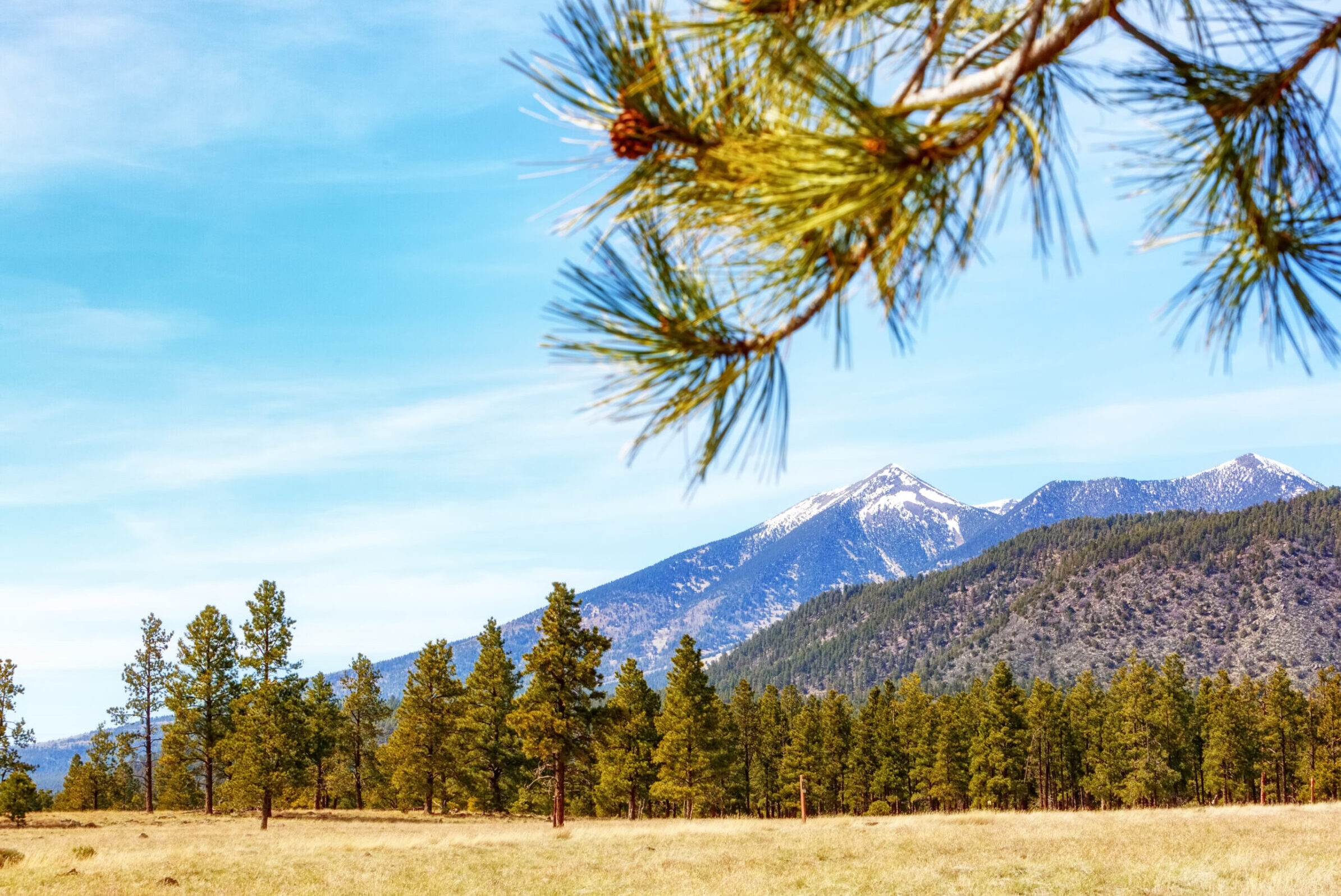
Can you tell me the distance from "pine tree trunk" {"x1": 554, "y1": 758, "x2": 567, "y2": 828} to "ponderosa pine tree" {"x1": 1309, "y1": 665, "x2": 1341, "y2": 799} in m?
46.3

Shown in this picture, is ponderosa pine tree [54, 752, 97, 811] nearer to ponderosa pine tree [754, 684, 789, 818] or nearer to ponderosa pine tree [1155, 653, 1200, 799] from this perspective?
ponderosa pine tree [754, 684, 789, 818]

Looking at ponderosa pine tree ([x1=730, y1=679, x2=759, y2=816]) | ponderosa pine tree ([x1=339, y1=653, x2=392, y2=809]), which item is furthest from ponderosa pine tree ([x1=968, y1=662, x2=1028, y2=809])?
ponderosa pine tree ([x1=339, y1=653, x2=392, y2=809])

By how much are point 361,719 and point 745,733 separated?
1121 inches

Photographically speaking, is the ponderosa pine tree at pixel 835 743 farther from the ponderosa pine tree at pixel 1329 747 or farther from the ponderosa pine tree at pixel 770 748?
the ponderosa pine tree at pixel 1329 747

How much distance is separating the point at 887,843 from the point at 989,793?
1384 inches

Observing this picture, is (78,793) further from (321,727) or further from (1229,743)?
(1229,743)

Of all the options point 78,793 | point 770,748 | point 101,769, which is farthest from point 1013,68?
point 78,793

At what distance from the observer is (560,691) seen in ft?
127

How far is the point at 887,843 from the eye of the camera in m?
25.2

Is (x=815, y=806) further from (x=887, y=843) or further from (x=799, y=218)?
(x=799, y=218)

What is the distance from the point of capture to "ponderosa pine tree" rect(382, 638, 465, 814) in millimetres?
50781

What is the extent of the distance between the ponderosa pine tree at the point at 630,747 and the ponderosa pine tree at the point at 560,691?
869 centimetres

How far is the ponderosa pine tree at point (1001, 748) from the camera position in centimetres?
5481

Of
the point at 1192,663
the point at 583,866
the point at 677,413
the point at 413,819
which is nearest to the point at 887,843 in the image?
the point at 583,866
